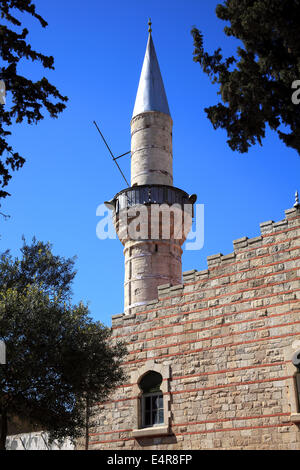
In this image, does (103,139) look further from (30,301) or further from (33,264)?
(30,301)

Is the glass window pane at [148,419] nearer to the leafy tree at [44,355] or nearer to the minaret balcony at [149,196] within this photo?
the leafy tree at [44,355]

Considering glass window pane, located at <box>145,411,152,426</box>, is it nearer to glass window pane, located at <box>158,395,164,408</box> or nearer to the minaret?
glass window pane, located at <box>158,395,164,408</box>

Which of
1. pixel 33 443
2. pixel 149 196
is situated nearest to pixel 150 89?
pixel 149 196

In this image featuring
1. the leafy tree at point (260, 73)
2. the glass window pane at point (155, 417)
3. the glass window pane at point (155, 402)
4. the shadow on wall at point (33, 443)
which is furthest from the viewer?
the shadow on wall at point (33, 443)

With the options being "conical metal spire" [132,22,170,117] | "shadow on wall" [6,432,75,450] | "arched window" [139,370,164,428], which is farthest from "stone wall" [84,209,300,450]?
"conical metal spire" [132,22,170,117]

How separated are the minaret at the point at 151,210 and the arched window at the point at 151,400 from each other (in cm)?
534

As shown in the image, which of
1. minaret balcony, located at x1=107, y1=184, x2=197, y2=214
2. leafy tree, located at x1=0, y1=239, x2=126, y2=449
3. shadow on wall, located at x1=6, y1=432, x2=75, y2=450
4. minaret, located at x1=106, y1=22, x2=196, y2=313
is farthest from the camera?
minaret balcony, located at x1=107, y1=184, x2=197, y2=214

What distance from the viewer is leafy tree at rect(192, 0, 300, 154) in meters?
9.40

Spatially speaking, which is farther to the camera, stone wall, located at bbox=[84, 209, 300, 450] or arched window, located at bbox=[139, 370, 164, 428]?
arched window, located at bbox=[139, 370, 164, 428]

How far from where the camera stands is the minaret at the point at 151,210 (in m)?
23.2

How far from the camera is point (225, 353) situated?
15.8m

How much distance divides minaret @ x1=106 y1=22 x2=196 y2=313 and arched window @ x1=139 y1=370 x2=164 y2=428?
534 cm

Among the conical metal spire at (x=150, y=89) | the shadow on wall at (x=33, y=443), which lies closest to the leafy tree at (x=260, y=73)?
the shadow on wall at (x=33, y=443)
